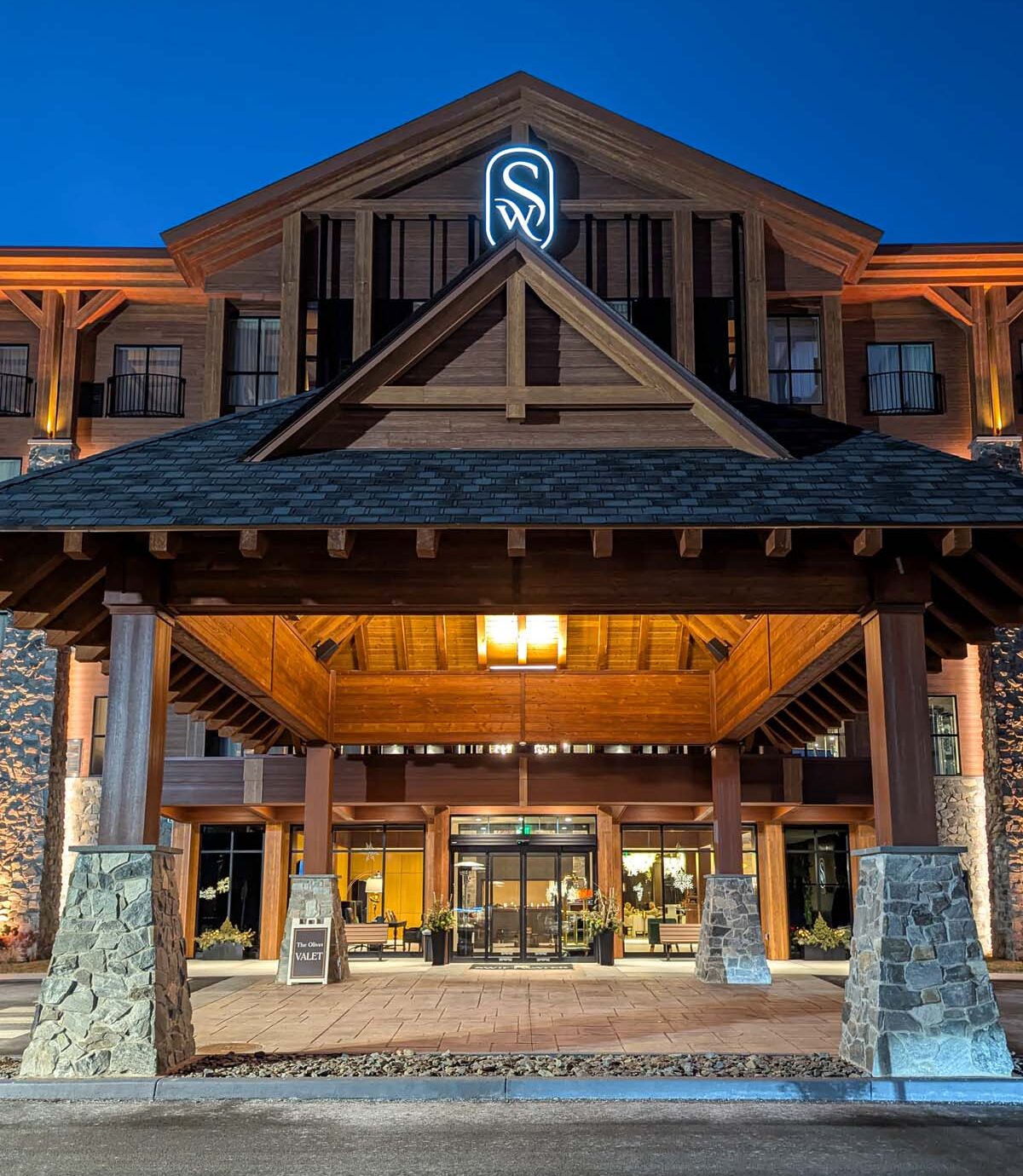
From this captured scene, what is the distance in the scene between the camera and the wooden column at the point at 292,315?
2161cm

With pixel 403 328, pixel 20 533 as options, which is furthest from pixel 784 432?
pixel 20 533

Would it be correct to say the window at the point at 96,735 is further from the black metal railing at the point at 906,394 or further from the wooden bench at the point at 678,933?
the black metal railing at the point at 906,394

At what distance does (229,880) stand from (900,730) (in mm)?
18244

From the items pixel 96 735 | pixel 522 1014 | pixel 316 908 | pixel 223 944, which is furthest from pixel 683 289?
pixel 223 944

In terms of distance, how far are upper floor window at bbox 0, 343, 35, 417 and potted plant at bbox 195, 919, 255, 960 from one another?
10897 millimetres

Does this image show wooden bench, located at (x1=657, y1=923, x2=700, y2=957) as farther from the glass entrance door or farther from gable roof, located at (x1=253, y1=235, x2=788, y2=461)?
gable roof, located at (x1=253, y1=235, x2=788, y2=461)

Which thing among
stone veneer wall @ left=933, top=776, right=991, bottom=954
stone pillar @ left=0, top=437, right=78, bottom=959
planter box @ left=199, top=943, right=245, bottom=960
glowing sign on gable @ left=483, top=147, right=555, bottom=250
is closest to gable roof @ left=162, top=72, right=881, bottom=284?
glowing sign on gable @ left=483, top=147, right=555, bottom=250

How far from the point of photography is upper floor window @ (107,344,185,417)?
24500 millimetres

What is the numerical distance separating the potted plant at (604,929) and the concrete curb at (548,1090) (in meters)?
13.7

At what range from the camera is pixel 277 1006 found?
14.8 meters

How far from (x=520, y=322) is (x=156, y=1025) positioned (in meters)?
6.79

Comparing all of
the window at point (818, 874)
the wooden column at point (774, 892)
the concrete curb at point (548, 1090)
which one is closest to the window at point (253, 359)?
the wooden column at point (774, 892)

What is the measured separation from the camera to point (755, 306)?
21641 millimetres

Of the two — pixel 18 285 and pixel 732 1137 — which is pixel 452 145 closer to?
pixel 18 285
